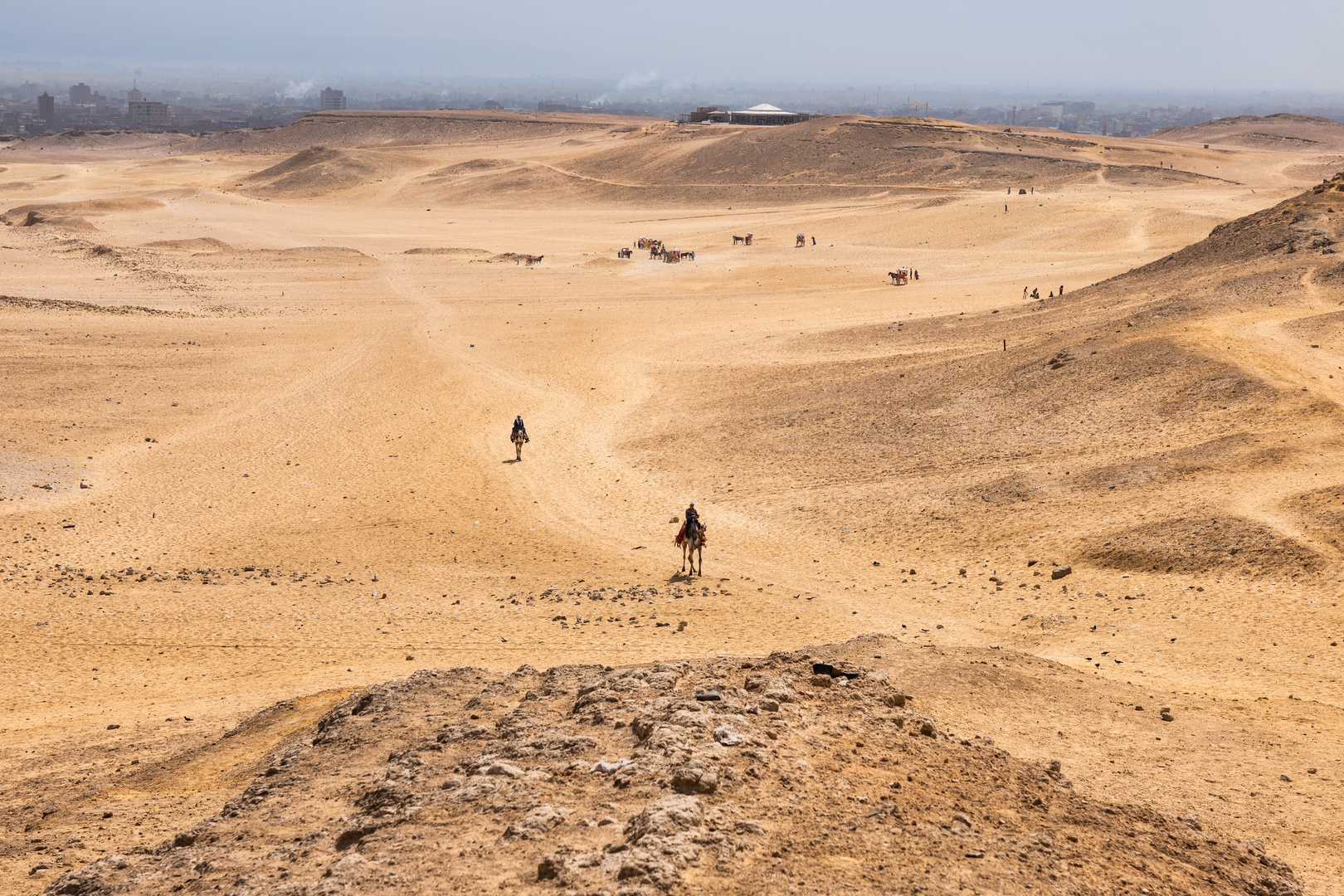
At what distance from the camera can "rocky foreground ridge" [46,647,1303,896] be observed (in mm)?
7484

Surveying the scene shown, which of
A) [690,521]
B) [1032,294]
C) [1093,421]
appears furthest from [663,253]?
[690,521]

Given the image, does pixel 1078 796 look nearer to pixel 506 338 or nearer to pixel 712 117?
pixel 506 338

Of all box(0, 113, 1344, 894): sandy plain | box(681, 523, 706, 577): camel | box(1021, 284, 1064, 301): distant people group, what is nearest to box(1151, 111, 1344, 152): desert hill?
box(0, 113, 1344, 894): sandy plain

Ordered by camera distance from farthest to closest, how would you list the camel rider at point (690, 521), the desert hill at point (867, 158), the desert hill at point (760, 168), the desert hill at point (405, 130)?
1. the desert hill at point (405, 130)
2. the desert hill at point (867, 158)
3. the desert hill at point (760, 168)
4. the camel rider at point (690, 521)

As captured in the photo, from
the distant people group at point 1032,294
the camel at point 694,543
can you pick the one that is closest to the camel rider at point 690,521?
the camel at point 694,543

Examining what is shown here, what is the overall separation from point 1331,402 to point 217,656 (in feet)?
66.5

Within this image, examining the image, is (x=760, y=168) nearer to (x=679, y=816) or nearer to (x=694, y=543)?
(x=694, y=543)

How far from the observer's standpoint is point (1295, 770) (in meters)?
10.2

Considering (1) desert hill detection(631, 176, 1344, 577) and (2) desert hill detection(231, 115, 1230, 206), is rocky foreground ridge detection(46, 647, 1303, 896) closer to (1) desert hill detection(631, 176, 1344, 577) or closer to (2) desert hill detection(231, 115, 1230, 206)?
(1) desert hill detection(631, 176, 1344, 577)

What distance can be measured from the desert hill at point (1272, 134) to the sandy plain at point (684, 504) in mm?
98428

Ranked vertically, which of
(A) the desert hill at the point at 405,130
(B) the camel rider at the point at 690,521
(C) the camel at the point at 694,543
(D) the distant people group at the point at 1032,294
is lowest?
(C) the camel at the point at 694,543

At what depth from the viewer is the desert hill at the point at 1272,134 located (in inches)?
4980

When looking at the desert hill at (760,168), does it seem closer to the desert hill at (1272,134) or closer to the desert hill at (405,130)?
the desert hill at (405,130)

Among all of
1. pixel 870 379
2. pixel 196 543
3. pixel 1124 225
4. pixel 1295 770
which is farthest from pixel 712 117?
pixel 1295 770
